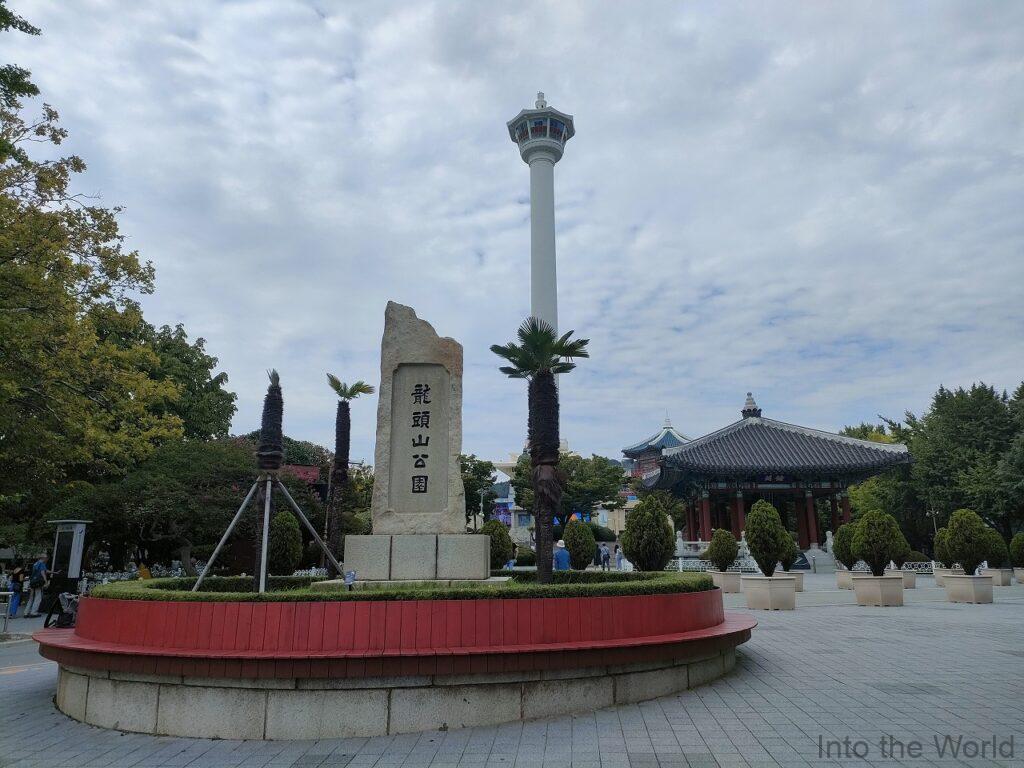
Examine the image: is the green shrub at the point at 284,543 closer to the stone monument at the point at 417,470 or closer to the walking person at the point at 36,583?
the walking person at the point at 36,583

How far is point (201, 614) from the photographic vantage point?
648 cm

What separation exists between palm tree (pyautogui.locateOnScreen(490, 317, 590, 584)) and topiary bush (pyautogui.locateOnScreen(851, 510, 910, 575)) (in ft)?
33.6

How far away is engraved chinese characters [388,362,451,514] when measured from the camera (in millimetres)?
10141

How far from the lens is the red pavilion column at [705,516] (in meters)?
38.8

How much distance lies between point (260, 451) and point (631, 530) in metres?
8.66

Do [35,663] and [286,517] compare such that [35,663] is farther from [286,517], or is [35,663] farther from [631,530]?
[631,530]

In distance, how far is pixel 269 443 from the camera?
33.3 ft

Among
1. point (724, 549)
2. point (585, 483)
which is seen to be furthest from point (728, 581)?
point (585, 483)

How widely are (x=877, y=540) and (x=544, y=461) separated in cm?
1152

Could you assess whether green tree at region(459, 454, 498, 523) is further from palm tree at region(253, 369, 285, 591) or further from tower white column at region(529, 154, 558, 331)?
palm tree at region(253, 369, 285, 591)

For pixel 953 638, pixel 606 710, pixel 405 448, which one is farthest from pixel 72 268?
pixel 953 638

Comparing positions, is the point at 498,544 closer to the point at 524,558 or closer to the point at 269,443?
the point at 269,443

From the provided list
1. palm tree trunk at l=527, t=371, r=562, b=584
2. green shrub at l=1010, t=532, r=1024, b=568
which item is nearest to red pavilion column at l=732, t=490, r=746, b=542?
green shrub at l=1010, t=532, r=1024, b=568

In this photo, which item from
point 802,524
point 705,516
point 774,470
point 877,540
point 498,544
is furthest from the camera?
point 802,524
